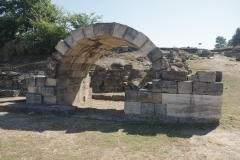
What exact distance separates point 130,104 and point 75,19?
36.6 feet

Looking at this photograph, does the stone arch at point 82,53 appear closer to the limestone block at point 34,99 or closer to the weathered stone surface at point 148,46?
the weathered stone surface at point 148,46

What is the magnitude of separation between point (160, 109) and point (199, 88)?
1274mm

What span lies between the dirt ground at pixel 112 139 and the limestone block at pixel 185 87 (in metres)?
0.97

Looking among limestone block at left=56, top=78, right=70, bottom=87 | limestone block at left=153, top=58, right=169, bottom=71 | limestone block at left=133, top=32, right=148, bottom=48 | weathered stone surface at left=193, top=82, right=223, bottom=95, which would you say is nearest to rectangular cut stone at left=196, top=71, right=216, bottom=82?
weathered stone surface at left=193, top=82, right=223, bottom=95

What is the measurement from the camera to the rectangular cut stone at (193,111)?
19.8 ft

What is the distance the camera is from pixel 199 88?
609 cm

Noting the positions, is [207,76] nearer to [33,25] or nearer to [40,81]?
[40,81]

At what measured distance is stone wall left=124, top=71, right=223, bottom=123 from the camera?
19.8 ft

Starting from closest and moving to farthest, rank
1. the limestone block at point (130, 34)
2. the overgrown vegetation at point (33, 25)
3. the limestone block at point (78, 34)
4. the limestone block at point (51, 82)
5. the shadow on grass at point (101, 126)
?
the shadow on grass at point (101, 126), the limestone block at point (130, 34), the limestone block at point (78, 34), the limestone block at point (51, 82), the overgrown vegetation at point (33, 25)

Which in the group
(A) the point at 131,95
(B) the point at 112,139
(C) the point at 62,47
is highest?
(C) the point at 62,47

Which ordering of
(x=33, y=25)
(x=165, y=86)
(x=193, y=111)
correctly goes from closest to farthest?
(x=193, y=111) < (x=165, y=86) < (x=33, y=25)

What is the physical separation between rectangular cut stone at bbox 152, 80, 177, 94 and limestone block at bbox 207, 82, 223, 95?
94 cm

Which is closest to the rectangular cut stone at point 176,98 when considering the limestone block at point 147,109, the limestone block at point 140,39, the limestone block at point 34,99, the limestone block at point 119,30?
the limestone block at point 147,109

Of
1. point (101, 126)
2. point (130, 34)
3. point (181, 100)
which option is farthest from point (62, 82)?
point (181, 100)
